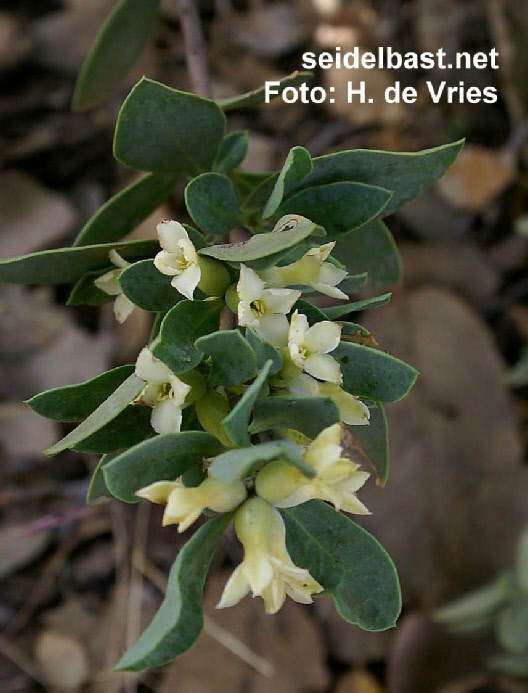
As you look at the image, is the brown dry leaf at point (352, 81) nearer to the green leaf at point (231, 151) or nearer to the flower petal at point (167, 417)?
the green leaf at point (231, 151)

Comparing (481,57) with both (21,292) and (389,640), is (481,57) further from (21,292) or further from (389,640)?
(389,640)

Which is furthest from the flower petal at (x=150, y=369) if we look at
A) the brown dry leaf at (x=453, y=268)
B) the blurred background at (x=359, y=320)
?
the brown dry leaf at (x=453, y=268)

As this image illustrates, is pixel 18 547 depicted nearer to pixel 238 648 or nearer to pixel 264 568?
pixel 238 648

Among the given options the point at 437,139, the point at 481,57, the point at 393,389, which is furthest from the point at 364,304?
the point at 481,57

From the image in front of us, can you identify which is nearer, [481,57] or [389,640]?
[389,640]

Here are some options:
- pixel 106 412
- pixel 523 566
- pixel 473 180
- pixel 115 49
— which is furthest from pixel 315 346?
pixel 473 180

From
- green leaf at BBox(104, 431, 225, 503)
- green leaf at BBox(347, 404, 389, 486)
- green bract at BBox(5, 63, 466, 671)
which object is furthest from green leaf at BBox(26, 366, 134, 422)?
green leaf at BBox(347, 404, 389, 486)
